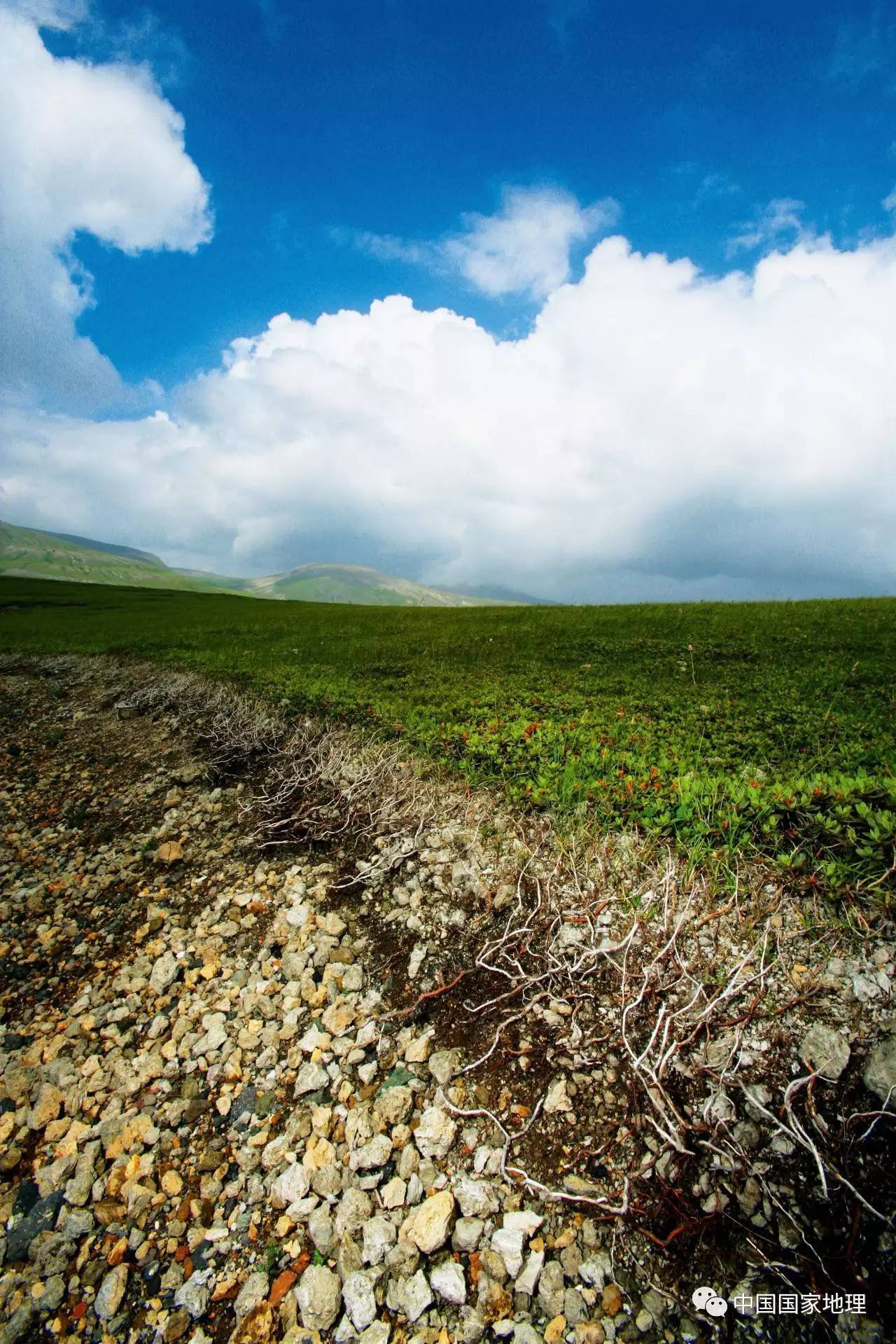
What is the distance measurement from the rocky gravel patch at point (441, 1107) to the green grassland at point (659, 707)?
3.37ft

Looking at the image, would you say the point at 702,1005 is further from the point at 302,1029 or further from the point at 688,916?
the point at 302,1029

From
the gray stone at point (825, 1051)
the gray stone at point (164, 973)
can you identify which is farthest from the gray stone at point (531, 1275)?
the gray stone at point (164, 973)

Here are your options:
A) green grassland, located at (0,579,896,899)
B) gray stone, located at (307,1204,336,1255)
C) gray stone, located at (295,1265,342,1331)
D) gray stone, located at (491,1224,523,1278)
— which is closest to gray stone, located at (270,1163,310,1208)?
gray stone, located at (307,1204,336,1255)

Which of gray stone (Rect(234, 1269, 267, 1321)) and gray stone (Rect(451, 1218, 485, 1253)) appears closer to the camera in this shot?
gray stone (Rect(234, 1269, 267, 1321))

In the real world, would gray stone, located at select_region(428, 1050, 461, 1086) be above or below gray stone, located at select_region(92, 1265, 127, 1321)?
above

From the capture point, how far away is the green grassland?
5785 millimetres

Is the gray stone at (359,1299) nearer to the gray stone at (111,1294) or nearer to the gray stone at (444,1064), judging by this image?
the gray stone at (444,1064)

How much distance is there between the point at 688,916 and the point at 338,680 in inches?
453

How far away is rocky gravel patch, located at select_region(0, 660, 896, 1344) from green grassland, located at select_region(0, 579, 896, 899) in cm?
103

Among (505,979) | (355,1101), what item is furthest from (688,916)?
(355,1101)

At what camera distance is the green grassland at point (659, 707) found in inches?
228

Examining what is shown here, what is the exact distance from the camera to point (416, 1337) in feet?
9.09

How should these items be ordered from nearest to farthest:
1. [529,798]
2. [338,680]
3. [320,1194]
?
[320,1194] < [529,798] < [338,680]

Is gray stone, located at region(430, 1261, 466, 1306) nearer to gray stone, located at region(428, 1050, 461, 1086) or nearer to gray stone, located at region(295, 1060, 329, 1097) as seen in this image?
gray stone, located at region(428, 1050, 461, 1086)
